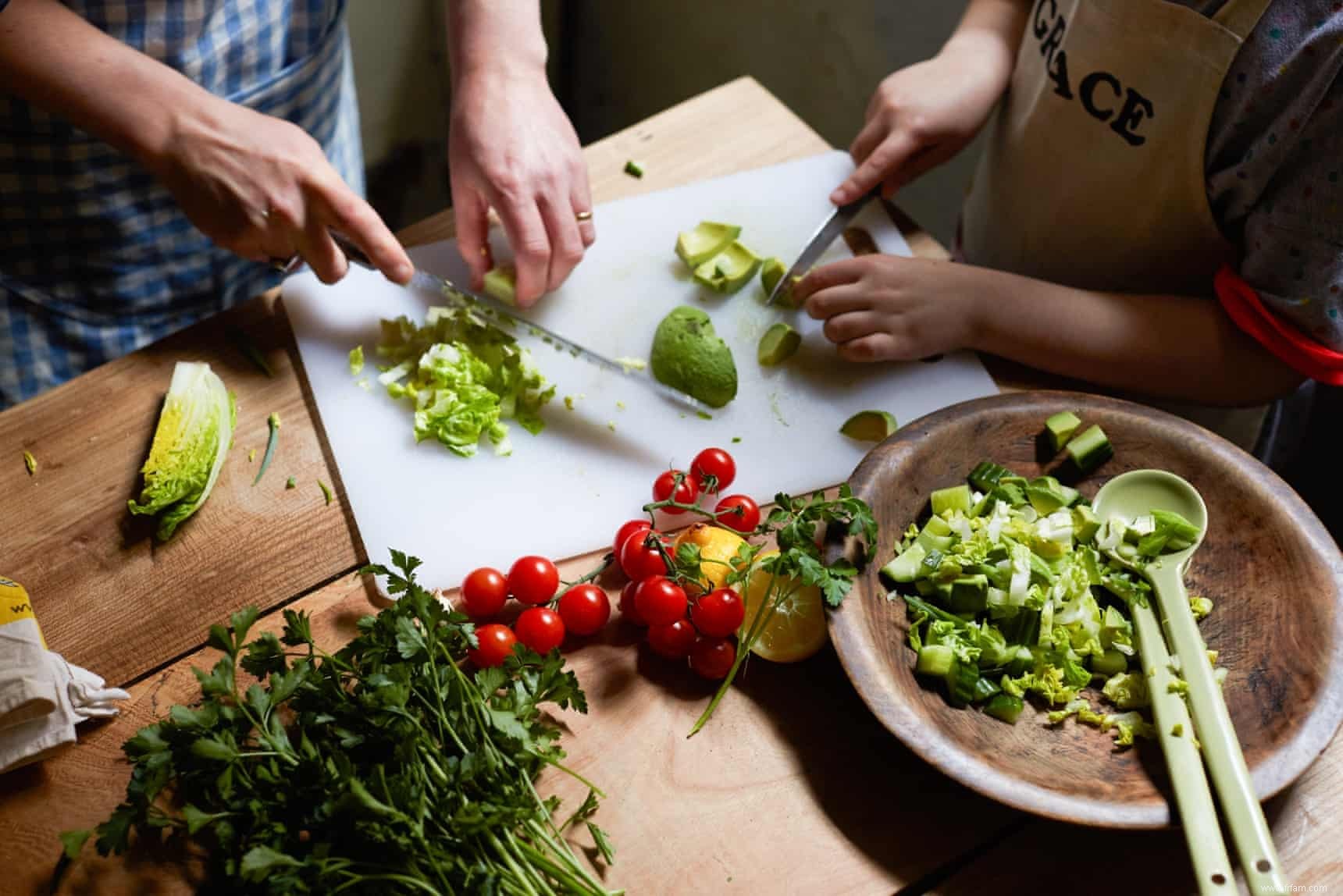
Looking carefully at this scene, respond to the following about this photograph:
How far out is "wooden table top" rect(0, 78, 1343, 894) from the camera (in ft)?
3.47

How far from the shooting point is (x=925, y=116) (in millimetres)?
1606

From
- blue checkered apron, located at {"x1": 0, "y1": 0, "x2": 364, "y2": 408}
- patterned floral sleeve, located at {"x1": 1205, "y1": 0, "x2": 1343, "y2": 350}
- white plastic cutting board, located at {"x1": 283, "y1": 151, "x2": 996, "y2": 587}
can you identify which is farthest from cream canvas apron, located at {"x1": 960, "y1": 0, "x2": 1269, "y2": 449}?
blue checkered apron, located at {"x1": 0, "y1": 0, "x2": 364, "y2": 408}

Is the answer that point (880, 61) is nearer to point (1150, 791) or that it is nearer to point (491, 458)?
point (491, 458)

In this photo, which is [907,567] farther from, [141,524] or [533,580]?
[141,524]

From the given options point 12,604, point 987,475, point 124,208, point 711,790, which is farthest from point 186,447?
point 987,475

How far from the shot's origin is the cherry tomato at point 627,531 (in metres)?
1.24

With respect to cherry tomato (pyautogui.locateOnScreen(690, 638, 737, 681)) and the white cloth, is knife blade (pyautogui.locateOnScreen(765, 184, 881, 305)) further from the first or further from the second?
the white cloth

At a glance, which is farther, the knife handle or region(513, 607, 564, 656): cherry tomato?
the knife handle

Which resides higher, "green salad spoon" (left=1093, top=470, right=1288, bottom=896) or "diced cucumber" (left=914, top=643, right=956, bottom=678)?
"green salad spoon" (left=1093, top=470, right=1288, bottom=896)

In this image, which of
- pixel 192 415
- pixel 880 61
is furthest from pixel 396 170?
pixel 192 415

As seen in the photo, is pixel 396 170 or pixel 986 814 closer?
pixel 986 814

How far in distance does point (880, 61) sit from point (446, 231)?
1.40 metres

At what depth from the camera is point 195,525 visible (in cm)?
128

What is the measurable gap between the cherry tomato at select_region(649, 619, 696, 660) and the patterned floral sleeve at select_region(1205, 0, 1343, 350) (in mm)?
875
